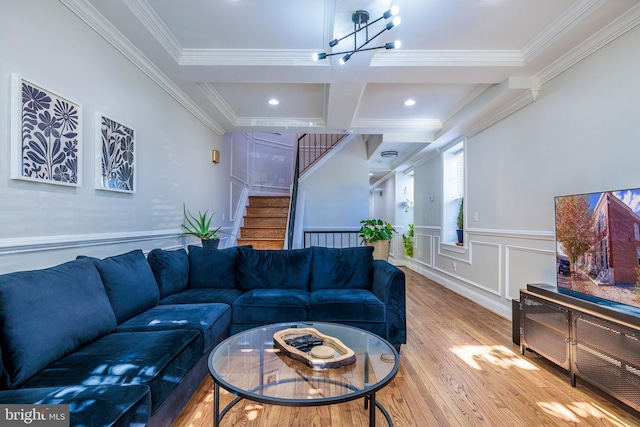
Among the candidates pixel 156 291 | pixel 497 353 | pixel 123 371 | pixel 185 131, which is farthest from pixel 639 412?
pixel 185 131

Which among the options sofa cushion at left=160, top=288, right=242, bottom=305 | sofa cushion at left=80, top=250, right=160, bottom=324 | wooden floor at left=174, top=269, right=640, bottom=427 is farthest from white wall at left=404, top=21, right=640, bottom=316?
sofa cushion at left=80, top=250, right=160, bottom=324

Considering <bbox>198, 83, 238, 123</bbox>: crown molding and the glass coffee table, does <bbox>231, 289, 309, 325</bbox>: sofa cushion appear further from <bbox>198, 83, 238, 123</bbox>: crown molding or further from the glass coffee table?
<bbox>198, 83, 238, 123</bbox>: crown molding

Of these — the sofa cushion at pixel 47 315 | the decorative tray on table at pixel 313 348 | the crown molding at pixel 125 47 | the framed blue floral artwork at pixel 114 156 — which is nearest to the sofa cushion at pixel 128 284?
the sofa cushion at pixel 47 315

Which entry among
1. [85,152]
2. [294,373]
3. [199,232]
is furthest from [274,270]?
[85,152]

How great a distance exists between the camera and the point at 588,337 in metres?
1.92

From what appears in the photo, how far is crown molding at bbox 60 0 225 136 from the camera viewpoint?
6.62 ft

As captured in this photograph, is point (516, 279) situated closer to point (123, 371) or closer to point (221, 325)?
point (221, 325)

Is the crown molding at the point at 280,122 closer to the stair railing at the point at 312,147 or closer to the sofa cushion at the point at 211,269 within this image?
the stair railing at the point at 312,147

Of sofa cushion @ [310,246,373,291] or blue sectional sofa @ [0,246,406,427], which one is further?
sofa cushion @ [310,246,373,291]

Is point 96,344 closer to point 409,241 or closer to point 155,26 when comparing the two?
point 155,26

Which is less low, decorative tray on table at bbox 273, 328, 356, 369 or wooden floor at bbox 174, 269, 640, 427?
decorative tray on table at bbox 273, 328, 356, 369

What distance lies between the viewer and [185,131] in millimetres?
3627

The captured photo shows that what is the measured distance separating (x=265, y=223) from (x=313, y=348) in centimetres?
452

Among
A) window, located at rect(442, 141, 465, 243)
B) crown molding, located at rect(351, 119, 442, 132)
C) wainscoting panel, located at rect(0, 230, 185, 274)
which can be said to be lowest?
wainscoting panel, located at rect(0, 230, 185, 274)
